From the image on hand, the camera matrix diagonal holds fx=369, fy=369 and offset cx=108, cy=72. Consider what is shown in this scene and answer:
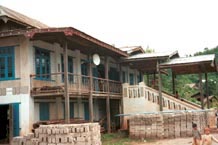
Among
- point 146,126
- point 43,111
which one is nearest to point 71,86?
point 43,111

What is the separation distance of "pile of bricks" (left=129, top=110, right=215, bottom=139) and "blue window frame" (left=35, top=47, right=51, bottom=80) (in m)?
4.92

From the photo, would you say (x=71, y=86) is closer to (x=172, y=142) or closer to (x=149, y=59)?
(x=149, y=59)

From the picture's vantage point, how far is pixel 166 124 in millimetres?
18141

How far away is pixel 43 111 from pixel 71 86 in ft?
7.51

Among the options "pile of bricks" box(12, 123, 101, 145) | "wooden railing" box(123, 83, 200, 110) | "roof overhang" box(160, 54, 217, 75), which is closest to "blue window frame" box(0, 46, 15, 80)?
"pile of bricks" box(12, 123, 101, 145)

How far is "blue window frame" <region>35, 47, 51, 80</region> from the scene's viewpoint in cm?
1748

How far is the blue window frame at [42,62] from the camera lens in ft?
57.3

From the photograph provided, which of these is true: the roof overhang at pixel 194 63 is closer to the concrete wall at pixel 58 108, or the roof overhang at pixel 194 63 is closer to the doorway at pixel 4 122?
the concrete wall at pixel 58 108

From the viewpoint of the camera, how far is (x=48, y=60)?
60.1 feet

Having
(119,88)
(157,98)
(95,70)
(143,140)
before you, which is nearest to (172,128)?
(143,140)

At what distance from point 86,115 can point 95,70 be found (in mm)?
2950

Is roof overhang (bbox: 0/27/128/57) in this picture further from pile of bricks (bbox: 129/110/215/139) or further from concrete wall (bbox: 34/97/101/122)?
pile of bricks (bbox: 129/110/215/139)

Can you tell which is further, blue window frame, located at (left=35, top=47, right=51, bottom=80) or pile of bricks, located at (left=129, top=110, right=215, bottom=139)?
pile of bricks, located at (left=129, top=110, right=215, bottom=139)

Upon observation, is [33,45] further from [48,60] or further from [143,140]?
[143,140]
